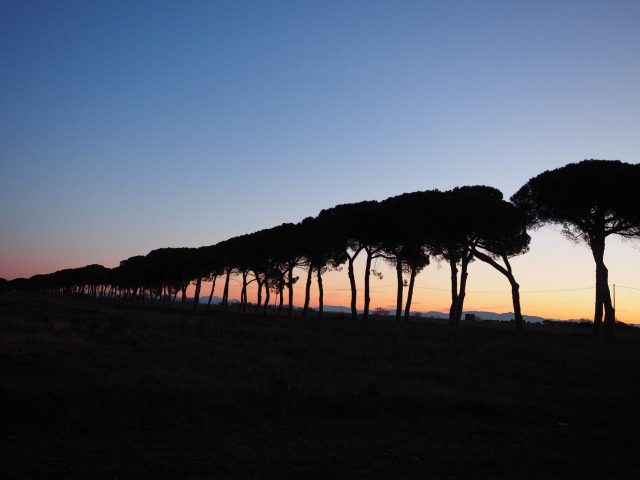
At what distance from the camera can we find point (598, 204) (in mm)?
33531

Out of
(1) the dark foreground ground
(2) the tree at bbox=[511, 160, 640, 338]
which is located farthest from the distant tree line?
(1) the dark foreground ground

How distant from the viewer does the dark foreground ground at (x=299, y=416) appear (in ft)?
24.3

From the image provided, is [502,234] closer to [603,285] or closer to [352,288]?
[603,285]

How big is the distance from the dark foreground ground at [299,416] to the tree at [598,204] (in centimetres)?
1662

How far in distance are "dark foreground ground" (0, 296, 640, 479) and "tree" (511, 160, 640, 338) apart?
16.6 m

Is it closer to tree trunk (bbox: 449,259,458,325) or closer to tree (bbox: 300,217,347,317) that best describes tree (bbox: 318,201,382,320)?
tree (bbox: 300,217,347,317)

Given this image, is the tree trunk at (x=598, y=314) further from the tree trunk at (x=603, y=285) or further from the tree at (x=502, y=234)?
the tree at (x=502, y=234)

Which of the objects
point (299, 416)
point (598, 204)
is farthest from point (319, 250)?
point (299, 416)

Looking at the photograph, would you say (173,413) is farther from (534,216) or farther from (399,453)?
(534,216)

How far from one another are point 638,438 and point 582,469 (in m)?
2.90

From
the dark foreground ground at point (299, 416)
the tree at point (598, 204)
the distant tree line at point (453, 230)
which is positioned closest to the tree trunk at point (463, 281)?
the distant tree line at point (453, 230)

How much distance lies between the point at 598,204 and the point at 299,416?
100ft

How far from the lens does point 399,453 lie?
27.0 feet

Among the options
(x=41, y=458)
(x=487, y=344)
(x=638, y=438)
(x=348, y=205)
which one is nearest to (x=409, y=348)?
(x=487, y=344)
